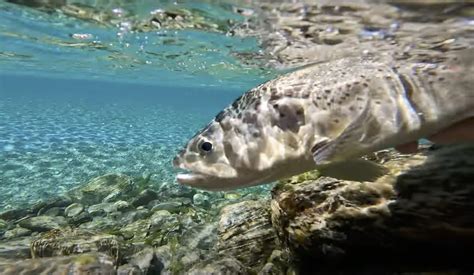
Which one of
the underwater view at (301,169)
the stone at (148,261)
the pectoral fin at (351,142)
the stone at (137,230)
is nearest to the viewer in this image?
the pectoral fin at (351,142)

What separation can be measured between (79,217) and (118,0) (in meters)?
5.39

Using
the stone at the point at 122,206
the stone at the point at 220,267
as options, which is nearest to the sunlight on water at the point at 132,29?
the stone at the point at 122,206

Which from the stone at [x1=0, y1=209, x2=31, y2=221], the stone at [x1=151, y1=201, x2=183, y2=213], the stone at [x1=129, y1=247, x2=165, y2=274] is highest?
the stone at [x1=129, y1=247, x2=165, y2=274]

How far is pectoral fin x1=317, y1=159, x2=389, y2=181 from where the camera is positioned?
171 inches

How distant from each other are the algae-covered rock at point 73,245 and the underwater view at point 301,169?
1.0 inches

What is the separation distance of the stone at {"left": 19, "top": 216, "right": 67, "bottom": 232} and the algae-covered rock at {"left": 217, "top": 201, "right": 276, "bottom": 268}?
457 centimetres

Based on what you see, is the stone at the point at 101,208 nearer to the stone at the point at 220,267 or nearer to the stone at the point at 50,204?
the stone at the point at 50,204

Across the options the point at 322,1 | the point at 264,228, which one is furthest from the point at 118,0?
the point at 264,228

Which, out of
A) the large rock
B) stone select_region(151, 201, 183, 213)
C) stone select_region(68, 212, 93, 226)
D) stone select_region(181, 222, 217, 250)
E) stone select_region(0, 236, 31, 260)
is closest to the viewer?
the large rock

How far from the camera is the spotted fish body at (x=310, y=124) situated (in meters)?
3.97

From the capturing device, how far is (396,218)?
4465mm

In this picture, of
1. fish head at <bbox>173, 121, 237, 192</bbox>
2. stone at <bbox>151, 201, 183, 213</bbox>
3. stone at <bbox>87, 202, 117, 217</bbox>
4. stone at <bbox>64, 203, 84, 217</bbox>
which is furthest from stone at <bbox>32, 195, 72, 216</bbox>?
fish head at <bbox>173, 121, 237, 192</bbox>

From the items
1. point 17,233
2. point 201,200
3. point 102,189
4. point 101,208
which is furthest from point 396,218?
point 102,189

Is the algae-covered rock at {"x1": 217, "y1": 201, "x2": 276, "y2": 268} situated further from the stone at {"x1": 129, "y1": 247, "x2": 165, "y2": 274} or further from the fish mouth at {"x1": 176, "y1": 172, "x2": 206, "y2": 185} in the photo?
the fish mouth at {"x1": 176, "y1": 172, "x2": 206, "y2": 185}
